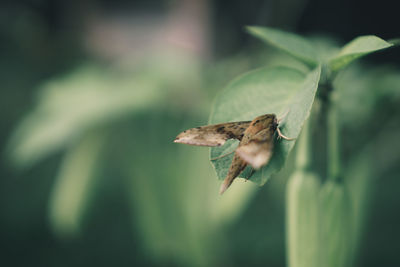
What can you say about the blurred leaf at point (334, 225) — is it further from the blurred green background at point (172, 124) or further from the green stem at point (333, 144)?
the blurred green background at point (172, 124)

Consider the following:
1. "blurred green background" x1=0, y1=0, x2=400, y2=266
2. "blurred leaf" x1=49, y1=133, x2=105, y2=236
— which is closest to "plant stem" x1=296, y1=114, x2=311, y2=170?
"blurred green background" x1=0, y1=0, x2=400, y2=266

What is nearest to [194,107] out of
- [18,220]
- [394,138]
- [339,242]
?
[394,138]

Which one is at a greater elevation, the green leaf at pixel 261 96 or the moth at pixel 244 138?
the green leaf at pixel 261 96

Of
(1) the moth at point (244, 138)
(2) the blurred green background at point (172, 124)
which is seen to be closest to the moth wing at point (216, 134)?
(1) the moth at point (244, 138)

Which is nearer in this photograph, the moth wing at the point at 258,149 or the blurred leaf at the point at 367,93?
the moth wing at the point at 258,149

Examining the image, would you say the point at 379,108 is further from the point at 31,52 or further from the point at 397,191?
the point at 31,52
